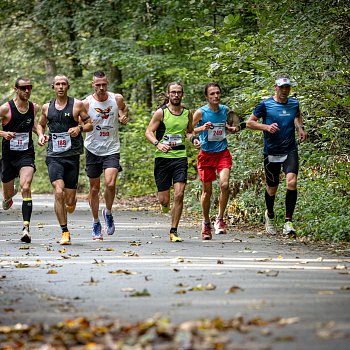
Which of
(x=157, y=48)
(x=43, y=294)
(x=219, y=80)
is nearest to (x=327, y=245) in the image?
(x=43, y=294)

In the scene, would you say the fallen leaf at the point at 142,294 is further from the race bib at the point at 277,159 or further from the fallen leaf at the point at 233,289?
the race bib at the point at 277,159

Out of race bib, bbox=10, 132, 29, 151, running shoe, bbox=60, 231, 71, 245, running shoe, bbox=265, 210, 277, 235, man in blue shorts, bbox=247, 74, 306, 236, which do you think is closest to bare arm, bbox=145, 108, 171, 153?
man in blue shorts, bbox=247, 74, 306, 236

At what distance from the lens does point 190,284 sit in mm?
8516

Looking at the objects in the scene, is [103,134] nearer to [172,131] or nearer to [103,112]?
[103,112]

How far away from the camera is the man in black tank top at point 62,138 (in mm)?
13836

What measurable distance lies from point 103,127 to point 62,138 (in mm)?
653

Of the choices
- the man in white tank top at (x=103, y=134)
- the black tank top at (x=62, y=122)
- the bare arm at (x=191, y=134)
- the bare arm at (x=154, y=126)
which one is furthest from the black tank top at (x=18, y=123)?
the bare arm at (x=191, y=134)

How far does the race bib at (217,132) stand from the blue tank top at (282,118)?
0.72 meters

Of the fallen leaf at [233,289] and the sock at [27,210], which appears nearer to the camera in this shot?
the fallen leaf at [233,289]

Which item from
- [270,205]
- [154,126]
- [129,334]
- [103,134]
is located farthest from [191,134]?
[129,334]

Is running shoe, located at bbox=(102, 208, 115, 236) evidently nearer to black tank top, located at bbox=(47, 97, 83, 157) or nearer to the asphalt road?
the asphalt road

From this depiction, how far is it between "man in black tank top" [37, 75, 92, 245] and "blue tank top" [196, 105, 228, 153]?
198 cm

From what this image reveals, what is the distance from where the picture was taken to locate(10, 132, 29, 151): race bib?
14477 mm

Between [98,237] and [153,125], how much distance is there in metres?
1.87
